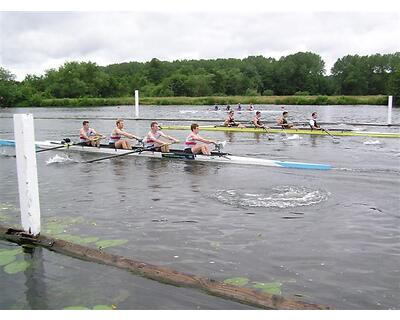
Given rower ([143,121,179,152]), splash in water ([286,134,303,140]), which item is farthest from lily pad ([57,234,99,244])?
splash in water ([286,134,303,140])

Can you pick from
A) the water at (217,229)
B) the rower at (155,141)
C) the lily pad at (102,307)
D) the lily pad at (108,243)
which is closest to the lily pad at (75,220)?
the water at (217,229)

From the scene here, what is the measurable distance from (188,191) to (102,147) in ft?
21.8

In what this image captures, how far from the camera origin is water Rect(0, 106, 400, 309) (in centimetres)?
510

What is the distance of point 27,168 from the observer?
635 cm

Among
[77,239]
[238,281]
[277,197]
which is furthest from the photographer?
[277,197]

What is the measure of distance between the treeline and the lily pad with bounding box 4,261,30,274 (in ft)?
313

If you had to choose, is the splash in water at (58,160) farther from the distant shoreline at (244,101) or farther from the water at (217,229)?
the distant shoreline at (244,101)

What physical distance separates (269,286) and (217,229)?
2301mm

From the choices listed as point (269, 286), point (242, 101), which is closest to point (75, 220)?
point (269, 286)

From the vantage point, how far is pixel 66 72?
113 m

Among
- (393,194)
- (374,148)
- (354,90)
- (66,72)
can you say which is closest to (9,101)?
(66,72)

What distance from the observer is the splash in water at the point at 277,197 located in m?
9.10

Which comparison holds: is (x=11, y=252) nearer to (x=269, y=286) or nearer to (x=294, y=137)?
(x=269, y=286)

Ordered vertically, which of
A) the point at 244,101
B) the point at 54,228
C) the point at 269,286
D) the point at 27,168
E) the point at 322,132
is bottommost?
the point at 269,286
